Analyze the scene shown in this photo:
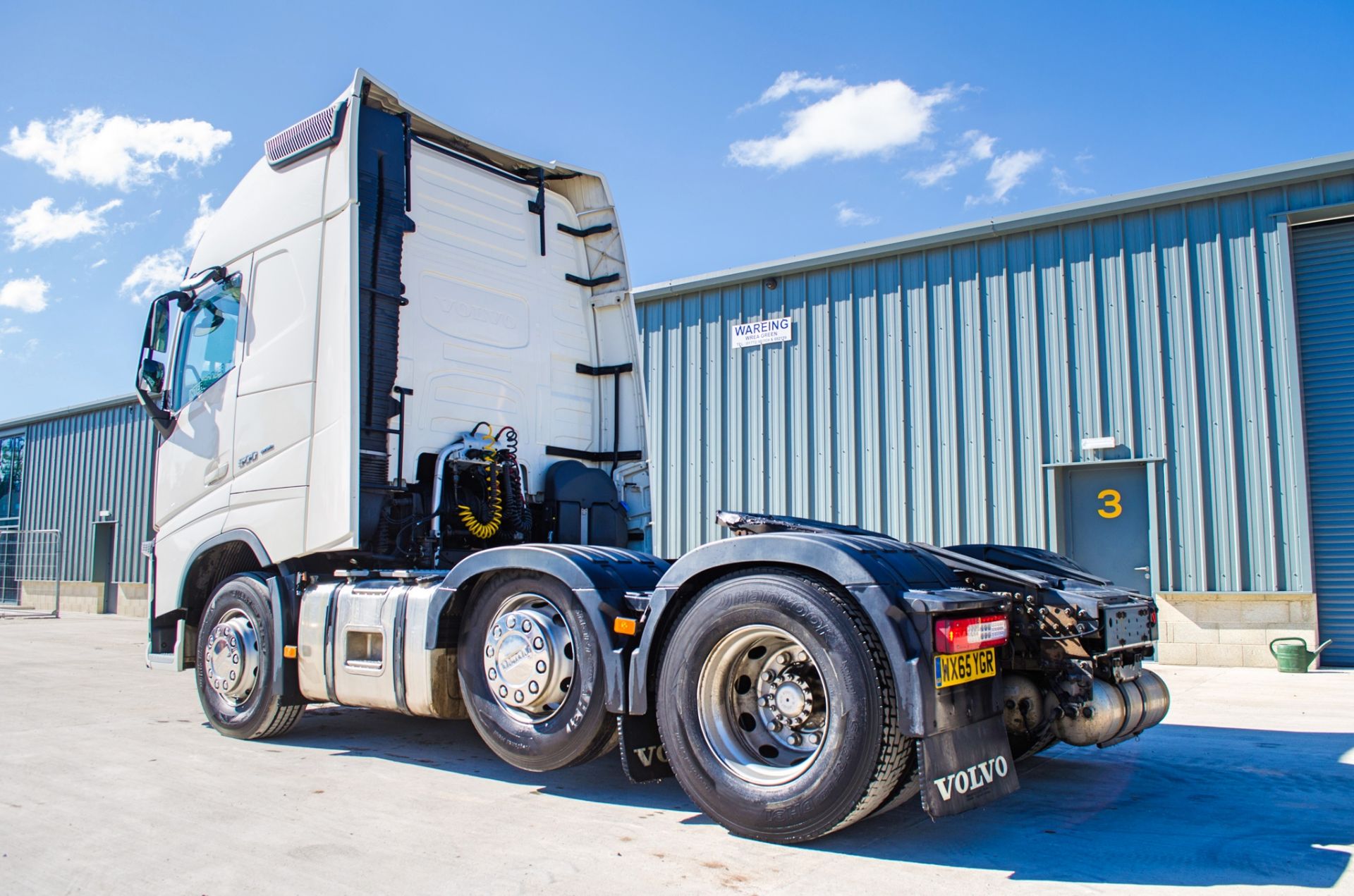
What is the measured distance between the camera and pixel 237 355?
21.9ft

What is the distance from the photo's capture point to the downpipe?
163 inches

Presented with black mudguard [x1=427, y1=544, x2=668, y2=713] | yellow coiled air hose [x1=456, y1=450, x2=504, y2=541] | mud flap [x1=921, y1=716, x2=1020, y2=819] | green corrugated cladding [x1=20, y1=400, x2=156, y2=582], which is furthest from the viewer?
green corrugated cladding [x1=20, y1=400, x2=156, y2=582]

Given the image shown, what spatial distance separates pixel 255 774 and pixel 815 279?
1055 centimetres

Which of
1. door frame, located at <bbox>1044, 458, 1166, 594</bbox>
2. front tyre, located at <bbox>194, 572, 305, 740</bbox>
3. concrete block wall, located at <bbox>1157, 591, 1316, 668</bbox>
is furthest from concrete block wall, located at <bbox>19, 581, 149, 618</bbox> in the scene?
concrete block wall, located at <bbox>1157, 591, 1316, 668</bbox>

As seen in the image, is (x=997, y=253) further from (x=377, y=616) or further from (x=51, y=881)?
(x=51, y=881)

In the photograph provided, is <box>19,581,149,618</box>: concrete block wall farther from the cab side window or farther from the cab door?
the cab side window

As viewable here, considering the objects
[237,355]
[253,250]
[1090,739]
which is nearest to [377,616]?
[237,355]

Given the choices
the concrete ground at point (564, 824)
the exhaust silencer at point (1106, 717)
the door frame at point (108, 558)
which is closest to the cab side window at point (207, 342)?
the concrete ground at point (564, 824)

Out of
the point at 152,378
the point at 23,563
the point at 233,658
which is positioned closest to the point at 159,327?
the point at 152,378

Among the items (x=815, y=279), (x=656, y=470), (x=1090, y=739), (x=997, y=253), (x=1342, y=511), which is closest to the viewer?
(x=1090, y=739)

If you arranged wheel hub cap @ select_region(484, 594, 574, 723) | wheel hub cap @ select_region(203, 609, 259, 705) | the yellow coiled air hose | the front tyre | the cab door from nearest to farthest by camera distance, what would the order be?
wheel hub cap @ select_region(484, 594, 574, 723)
the front tyre
wheel hub cap @ select_region(203, 609, 259, 705)
the yellow coiled air hose
the cab door

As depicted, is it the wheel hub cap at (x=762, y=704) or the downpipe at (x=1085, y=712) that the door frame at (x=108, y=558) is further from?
the downpipe at (x=1085, y=712)

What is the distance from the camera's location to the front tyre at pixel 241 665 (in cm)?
621

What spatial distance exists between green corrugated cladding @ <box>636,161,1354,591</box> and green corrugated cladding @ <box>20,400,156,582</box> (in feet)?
49.8
